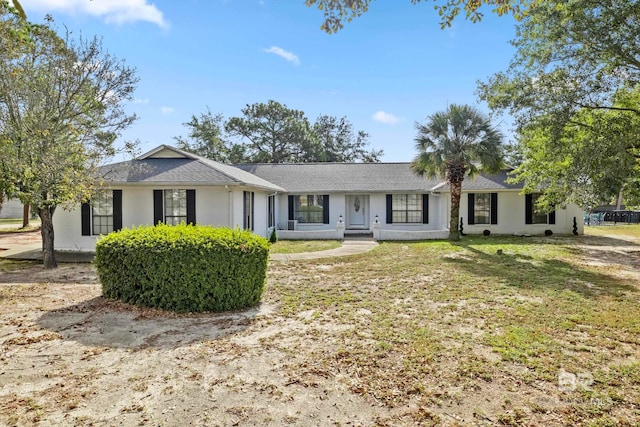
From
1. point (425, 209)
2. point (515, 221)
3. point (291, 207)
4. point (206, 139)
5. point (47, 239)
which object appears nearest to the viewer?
point (47, 239)

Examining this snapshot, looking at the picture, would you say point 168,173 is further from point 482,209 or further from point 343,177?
point 482,209

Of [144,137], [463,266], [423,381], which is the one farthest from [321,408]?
[144,137]

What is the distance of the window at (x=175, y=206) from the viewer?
14227 millimetres

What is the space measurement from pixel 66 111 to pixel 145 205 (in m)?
4.43

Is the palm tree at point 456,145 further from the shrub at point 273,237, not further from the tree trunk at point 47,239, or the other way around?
the tree trunk at point 47,239

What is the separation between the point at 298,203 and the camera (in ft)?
69.8

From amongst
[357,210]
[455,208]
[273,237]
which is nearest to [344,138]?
[357,210]

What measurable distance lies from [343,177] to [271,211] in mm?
5352

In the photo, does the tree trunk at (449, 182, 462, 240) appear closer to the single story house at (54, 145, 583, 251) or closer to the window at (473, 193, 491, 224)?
the single story house at (54, 145, 583, 251)

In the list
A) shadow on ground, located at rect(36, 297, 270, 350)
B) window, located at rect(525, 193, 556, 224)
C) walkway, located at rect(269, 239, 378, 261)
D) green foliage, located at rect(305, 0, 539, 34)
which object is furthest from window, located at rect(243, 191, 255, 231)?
window, located at rect(525, 193, 556, 224)

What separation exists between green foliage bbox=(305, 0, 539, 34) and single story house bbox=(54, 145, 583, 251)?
9.87 meters

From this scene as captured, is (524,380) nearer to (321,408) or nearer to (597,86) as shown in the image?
(321,408)

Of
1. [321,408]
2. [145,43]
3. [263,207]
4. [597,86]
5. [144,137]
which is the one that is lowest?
[321,408]

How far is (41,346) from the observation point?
4867 mm
